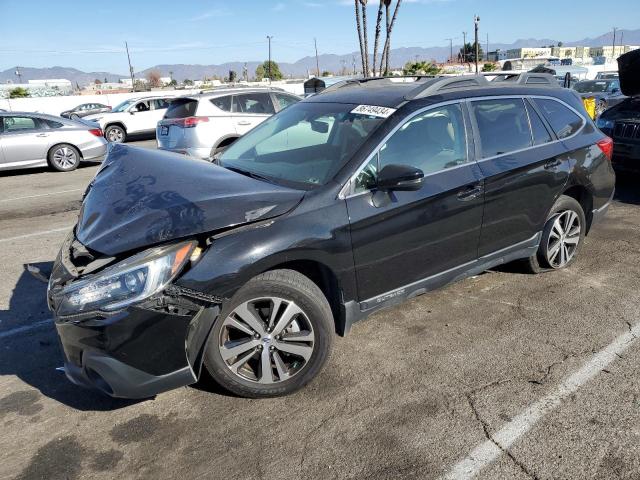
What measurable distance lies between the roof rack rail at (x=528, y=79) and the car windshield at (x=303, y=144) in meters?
1.55

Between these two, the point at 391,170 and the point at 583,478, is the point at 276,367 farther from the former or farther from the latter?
the point at 583,478

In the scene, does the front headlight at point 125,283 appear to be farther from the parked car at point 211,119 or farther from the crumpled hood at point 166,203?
the parked car at point 211,119

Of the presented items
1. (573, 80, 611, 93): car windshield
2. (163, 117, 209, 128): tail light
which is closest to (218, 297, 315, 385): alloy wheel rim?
(163, 117, 209, 128): tail light

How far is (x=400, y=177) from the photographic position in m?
3.07

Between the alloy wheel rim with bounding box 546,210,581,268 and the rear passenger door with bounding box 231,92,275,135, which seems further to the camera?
the rear passenger door with bounding box 231,92,275,135

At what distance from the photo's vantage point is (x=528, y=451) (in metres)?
2.59

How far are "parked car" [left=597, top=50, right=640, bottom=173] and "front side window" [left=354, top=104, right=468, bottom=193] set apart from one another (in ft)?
15.8

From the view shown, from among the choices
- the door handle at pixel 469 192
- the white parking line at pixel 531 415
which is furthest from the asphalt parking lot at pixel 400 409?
the door handle at pixel 469 192

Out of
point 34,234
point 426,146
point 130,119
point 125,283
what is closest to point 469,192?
point 426,146

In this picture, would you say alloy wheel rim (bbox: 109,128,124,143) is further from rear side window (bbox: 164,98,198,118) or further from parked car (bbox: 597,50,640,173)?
parked car (bbox: 597,50,640,173)

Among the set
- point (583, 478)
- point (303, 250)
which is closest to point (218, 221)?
point (303, 250)

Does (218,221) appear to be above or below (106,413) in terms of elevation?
above

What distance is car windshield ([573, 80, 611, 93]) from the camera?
19938mm

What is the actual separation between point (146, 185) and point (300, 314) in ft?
4.03
